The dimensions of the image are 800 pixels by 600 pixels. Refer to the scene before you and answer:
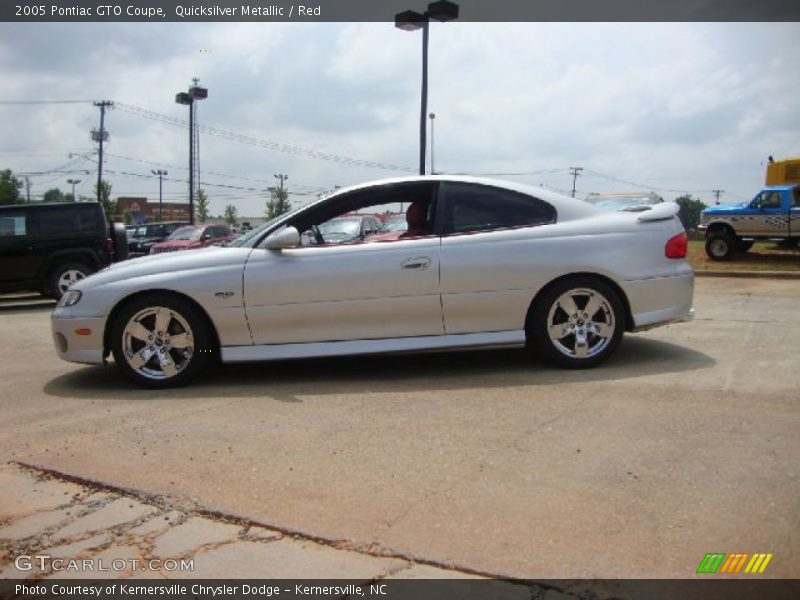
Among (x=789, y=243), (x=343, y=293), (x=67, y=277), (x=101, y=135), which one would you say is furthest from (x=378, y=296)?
(x=101, y=135)

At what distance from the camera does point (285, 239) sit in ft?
17.3

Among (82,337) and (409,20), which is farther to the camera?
(409,20)

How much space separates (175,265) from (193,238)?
60.4 feet

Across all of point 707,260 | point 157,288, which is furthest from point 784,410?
point 707,260

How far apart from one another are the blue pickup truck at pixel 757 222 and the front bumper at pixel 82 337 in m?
15.8

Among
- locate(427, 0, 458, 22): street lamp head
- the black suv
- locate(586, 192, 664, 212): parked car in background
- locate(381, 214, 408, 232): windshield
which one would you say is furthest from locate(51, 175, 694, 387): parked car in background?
locate(586, 192, 664, 212): parked car in background

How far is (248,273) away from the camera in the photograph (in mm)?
5301

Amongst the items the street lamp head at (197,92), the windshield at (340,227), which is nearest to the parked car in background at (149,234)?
the street lamp head at (197,92)

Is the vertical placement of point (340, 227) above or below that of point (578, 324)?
above

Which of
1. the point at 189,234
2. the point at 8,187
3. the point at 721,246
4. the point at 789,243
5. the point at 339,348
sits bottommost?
the point at 339,348

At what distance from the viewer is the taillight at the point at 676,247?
18.4ft

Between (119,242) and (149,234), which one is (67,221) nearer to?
(119,242)

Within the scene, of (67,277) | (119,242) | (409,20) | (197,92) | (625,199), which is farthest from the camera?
(197,92)

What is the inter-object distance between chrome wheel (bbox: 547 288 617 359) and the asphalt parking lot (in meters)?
0.21
